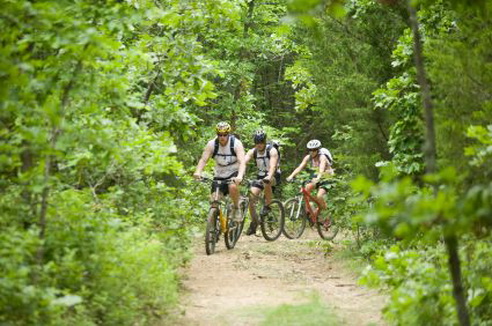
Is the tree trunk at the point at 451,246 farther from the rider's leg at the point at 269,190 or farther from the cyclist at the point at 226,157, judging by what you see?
the rider's leg at the point at 269,190

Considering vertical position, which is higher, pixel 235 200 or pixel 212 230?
pixel 235 200

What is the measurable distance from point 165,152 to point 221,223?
162 inches

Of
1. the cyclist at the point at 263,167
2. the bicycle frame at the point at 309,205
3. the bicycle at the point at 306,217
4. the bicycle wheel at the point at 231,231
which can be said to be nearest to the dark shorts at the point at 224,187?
the bicycle wheel at the point at 231,231

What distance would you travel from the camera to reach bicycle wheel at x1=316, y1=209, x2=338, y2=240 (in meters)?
14.6

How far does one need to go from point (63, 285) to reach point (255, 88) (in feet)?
75.3

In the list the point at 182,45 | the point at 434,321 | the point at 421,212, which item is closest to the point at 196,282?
the point at 182,45

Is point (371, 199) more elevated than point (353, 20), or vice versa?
point (353, 20)

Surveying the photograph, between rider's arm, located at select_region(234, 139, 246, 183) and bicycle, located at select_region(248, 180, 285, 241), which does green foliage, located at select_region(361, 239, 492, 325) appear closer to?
rider's arm, located at select_region(234, 139, 246, 183)

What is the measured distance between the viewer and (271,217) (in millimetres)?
14078

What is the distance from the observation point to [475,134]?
18.6 ft

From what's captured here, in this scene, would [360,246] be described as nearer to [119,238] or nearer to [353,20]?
[353,20]

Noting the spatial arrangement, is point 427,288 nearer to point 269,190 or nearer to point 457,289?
point 457,289

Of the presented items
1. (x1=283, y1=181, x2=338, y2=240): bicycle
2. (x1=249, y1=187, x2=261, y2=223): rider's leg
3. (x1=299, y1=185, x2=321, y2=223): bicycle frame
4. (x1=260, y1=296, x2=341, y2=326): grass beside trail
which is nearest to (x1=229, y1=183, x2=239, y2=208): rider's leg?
(x1=249, y1=187, x2=261, y2=223): rider's leg

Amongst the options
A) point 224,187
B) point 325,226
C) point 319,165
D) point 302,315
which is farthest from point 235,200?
point 302,315
